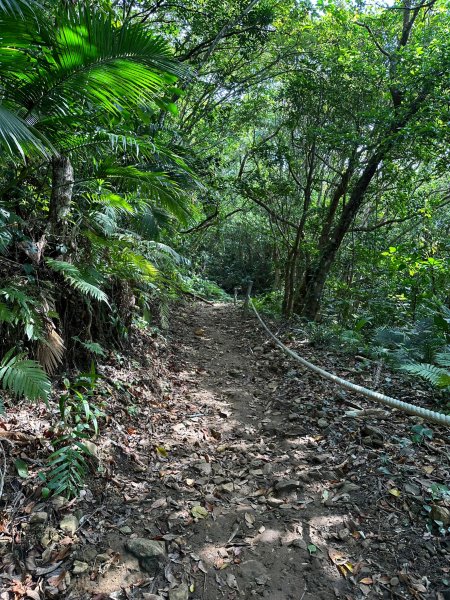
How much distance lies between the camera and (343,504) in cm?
274

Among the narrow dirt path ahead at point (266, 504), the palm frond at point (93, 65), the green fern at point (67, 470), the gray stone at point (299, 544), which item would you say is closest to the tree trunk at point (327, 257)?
the narrow dirt path ahead at point (266, 504)

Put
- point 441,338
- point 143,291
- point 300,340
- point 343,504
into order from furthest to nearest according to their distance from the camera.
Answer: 1. point 300,340
2. point 143,291
3. point 441,338
4. point 343,504

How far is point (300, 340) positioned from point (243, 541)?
4765 mm

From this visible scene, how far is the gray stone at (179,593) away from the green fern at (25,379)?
139 cm

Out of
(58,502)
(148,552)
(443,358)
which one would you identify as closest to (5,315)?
(58,502)

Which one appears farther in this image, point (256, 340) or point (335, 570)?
point (256, 340)

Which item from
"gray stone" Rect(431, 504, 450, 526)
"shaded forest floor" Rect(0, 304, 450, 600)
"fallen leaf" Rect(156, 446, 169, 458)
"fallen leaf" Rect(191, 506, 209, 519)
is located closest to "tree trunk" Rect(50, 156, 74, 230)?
"shaded forest floor" Rect(0, 304, 450, 600)

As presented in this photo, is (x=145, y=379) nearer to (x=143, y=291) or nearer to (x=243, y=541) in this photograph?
(x=143, y=291)

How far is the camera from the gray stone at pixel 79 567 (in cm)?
217

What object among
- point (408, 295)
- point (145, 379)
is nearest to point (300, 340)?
point (408, 295)

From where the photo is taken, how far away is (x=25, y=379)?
2609mm

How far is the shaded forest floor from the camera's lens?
85.3 inches

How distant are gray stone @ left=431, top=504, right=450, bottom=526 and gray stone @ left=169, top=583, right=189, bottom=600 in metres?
1.60

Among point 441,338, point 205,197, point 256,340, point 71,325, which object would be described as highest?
point 205,197
